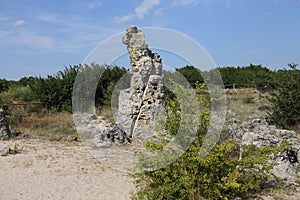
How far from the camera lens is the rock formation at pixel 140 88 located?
39.7 feet

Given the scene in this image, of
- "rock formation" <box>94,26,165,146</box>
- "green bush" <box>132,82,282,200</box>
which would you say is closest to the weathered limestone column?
"rock formation" <box>94,26,165,146</box>

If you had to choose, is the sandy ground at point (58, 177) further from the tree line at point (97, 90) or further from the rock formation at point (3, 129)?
the tree line at point (97, 90)

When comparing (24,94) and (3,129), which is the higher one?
(24,94)

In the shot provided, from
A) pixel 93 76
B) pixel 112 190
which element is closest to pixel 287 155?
pixel 112 190

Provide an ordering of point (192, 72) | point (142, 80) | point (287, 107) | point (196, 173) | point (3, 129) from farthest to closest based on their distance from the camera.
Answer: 1. point (287, 107)
2. point (192, 72)
3. point (142, 80)
4. point (3, 129)
5. point (196, 173)

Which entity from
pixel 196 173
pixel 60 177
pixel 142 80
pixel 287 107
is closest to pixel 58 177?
pixel 60 177

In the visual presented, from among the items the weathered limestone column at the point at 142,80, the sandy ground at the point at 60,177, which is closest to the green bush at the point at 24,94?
the weathered limestone column at the point at 142,80

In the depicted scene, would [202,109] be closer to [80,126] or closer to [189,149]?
[189,149]

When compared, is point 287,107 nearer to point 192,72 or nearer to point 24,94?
point 192,72

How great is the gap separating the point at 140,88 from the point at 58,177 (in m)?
5.56

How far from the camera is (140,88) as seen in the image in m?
12.3

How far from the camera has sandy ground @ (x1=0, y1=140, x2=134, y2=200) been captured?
6.40m

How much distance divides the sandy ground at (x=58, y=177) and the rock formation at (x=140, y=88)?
9.02 feet

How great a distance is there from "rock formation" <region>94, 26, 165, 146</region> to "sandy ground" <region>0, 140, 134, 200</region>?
2.75 m
